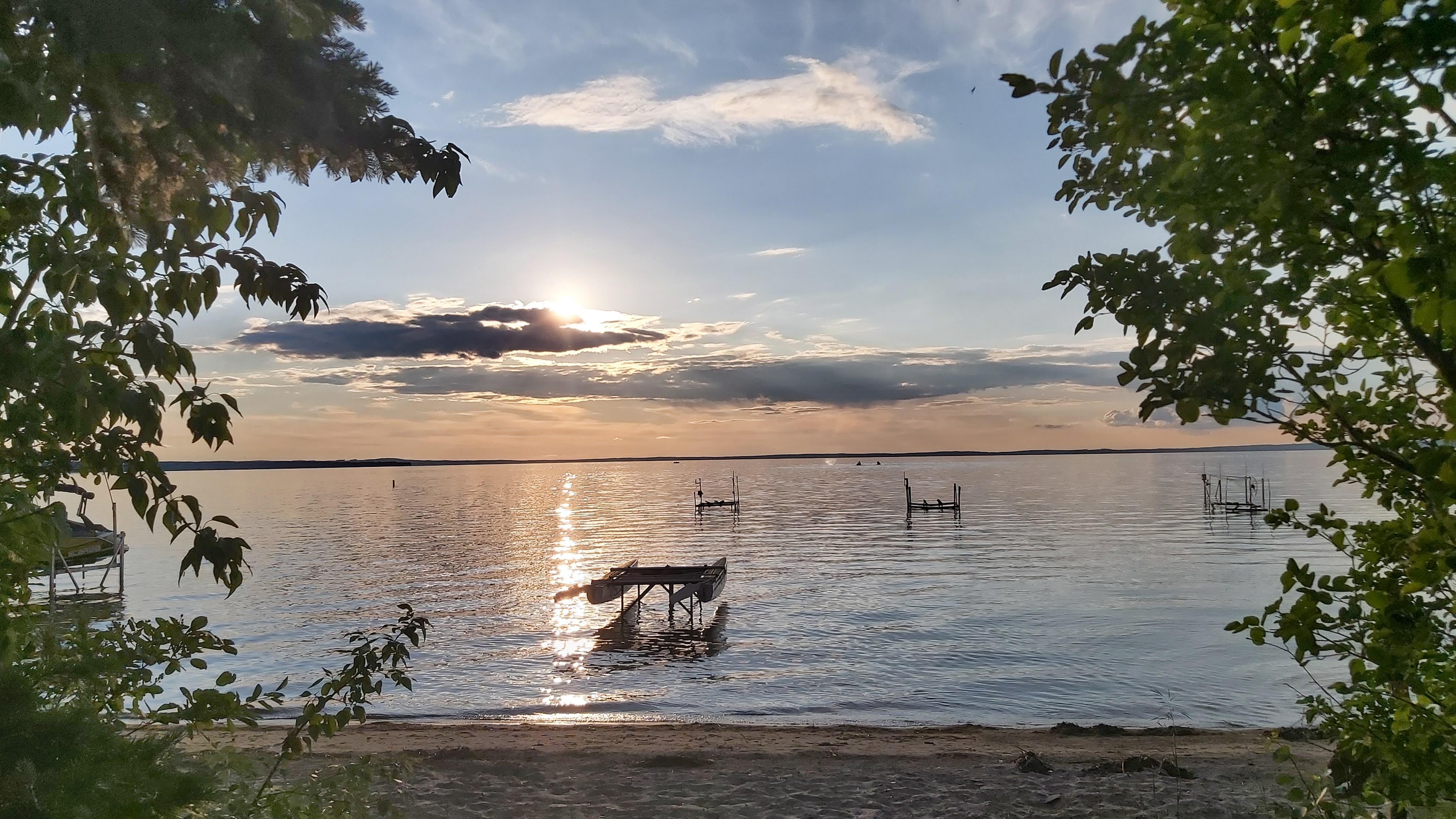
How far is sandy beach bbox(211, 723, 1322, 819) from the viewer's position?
1166 cm

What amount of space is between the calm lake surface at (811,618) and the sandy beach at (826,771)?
2.10 meters

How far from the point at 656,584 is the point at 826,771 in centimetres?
1525

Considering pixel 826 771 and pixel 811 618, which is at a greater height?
pixel 826 771

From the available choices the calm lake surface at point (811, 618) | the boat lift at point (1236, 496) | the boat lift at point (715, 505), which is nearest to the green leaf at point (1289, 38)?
the calm lake surface at point (811, 618)

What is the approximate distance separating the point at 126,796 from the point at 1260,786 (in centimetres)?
1479

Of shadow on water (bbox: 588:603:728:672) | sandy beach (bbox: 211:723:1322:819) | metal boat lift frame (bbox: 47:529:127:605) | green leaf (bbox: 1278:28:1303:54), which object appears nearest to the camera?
green leaf (bbox: 1278:28:1303:54)

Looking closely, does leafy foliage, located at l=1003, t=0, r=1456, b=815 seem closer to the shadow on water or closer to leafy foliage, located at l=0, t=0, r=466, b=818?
leafy foliage, located at l=0, t=0, r=466, b=818

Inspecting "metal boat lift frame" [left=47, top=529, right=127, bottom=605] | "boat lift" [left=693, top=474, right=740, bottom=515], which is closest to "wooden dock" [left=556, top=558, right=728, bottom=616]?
"metal boat lift frame" [left=47, top=529, right=127, bottom=605]

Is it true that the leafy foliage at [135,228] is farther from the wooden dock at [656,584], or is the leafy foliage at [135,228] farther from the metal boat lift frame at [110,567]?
the wooden dock at [656,584]

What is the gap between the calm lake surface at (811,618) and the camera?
67.6 ft

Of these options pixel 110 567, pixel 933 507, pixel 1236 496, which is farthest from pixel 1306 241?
pixel 1236 496

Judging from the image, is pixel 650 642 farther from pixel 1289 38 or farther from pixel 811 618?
pixel 1289 38

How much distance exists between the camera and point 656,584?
92.8 feet

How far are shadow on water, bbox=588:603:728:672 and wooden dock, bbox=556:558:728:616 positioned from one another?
24.8 inches
